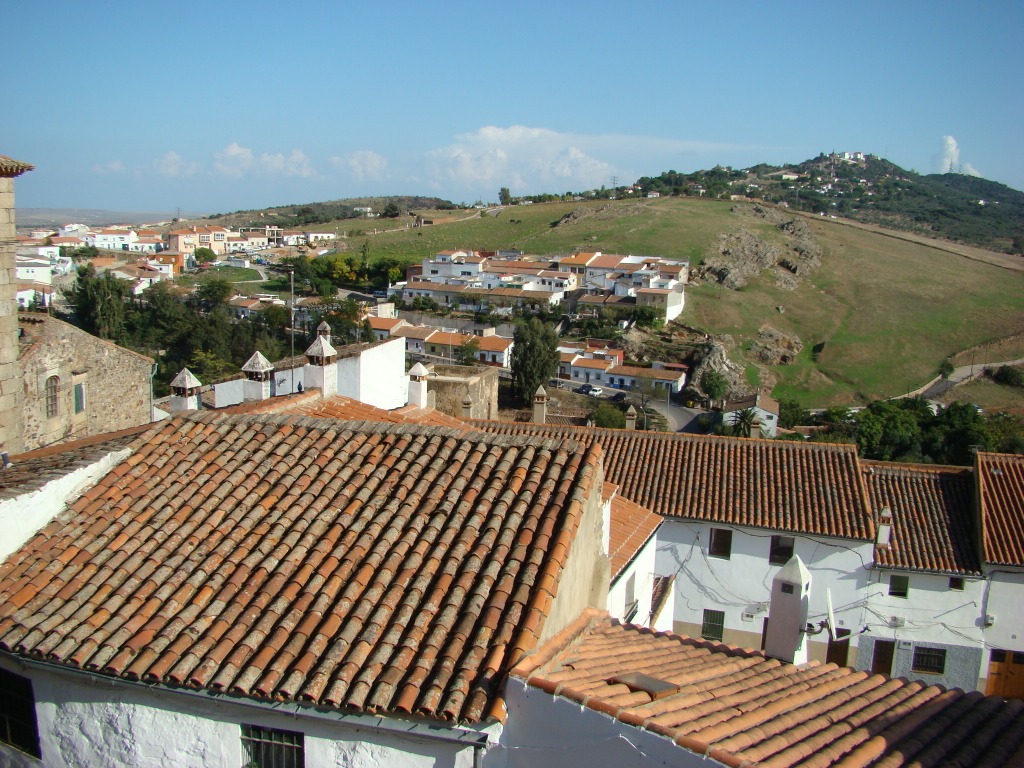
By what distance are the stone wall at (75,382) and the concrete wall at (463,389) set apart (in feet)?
27.3

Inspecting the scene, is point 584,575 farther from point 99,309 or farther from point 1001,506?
point 99,309

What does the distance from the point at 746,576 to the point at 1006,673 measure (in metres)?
5.69

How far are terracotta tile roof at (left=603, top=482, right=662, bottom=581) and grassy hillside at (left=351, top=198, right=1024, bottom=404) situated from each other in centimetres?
5395

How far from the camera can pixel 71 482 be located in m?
6.18

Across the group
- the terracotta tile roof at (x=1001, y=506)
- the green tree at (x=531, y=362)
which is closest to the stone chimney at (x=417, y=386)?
the terracotta tile roof at (x=1001, y=506)

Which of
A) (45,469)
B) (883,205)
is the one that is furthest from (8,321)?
(883,205)

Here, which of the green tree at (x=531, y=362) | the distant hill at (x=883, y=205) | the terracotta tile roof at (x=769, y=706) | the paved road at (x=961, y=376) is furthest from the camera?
the distant hill at (x=883, y=205)

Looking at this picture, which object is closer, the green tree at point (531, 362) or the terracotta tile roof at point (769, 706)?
the terracotta tile roof at point (769, 706)

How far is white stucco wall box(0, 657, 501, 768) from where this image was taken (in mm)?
4570

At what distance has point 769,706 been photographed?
4637 mm

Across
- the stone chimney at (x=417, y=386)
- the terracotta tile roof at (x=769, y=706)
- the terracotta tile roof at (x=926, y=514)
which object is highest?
the stone chimney at (x=417, y=386)

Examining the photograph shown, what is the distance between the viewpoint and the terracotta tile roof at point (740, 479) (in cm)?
1526

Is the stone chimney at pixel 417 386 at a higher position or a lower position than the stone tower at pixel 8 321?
lower

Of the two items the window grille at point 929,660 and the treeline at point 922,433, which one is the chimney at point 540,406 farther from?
the treeline at point 922,433
